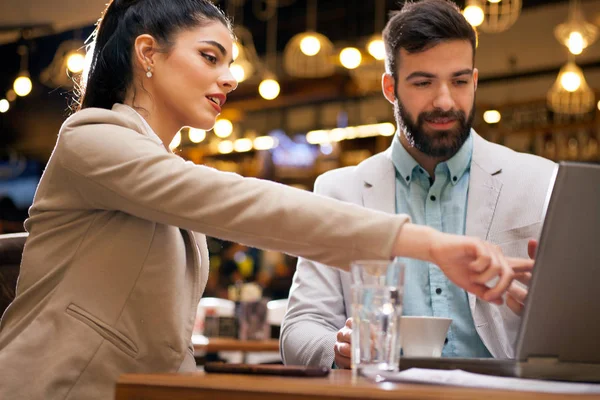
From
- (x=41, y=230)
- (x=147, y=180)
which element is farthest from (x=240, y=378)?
(x=41, y=230)

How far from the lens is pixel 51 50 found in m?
7.99

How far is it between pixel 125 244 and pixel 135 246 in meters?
0.02

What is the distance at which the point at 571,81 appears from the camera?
6.40m

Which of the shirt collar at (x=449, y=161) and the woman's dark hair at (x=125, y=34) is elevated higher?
the woman's dark hair at (x=125, y=34)

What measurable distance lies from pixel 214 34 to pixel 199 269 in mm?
504

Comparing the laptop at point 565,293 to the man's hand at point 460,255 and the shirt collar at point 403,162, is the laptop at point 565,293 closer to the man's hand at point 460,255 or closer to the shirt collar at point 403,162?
the man's hand at point 460,255

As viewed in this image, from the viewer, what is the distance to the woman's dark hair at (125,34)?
1723 millimetres

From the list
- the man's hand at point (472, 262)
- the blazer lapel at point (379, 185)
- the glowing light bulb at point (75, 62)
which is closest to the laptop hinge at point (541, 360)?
the man's hand at point (472, 262)

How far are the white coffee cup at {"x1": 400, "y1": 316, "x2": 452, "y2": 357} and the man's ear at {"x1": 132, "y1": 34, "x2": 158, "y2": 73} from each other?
75 cm

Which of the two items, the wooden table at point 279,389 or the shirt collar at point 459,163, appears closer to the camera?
the wooden table at point 279,389

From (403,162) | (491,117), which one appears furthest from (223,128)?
(403,162)

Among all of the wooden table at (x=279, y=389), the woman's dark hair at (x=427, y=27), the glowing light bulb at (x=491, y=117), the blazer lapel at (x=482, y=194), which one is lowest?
the wooden table at (x=279, y=389)

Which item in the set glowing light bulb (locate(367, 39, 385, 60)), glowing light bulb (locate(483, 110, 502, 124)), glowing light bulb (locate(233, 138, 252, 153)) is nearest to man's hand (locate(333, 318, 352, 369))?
glowing light bulb (locate(367, 39, 385, 60))

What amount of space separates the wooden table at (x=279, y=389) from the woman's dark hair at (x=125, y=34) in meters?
0.77
